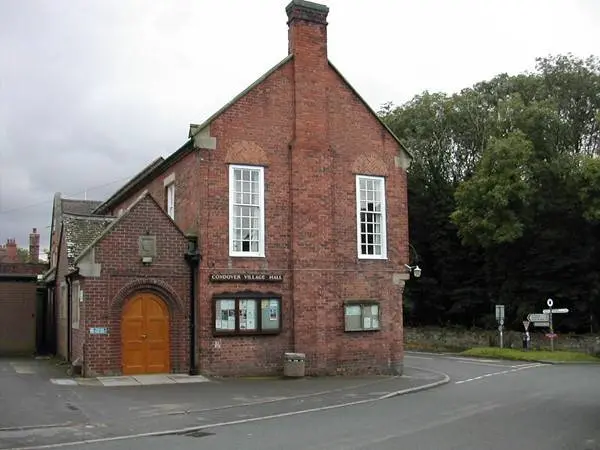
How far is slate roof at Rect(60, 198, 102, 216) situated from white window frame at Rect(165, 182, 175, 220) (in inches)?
696

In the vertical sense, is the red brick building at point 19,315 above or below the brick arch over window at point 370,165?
below

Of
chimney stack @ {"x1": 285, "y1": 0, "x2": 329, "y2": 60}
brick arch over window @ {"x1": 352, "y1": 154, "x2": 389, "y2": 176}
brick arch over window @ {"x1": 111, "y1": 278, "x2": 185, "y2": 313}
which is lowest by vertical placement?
brick arch over window @ {"x1": 111, "y1": 278, "x2": 185, "y2": 313}

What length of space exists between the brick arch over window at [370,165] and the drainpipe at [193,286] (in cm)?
579

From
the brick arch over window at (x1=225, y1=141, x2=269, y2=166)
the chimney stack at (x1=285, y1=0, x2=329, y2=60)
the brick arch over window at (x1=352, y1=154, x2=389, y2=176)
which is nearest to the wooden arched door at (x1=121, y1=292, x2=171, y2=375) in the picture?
the brick arch over window at (x1=225, y1=141, x2=269, y2=166)

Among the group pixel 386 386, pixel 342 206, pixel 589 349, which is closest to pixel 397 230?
pixel 342 206

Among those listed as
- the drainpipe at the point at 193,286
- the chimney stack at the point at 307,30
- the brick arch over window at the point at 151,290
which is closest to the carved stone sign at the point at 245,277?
the drainpipe at the point at 193,286

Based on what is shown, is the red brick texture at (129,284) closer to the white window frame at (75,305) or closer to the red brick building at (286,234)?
the red brick building at (286,234)

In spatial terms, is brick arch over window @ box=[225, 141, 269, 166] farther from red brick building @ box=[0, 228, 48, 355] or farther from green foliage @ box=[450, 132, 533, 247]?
green foliage @ box=[450, 132, 533, 247]

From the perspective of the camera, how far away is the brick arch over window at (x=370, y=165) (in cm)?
2289

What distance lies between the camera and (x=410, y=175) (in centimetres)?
5375

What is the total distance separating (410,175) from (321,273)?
110 ft

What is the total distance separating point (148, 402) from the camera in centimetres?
1520

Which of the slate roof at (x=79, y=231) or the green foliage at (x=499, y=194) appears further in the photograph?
the green foliage at (x=499, y=194)

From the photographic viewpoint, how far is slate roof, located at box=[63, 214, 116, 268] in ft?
72.9
